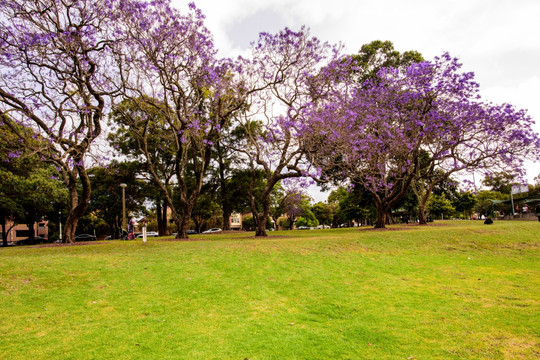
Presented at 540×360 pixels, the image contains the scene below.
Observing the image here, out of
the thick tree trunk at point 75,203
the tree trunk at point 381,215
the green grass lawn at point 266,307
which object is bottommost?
the green grass lawn at point 266,307

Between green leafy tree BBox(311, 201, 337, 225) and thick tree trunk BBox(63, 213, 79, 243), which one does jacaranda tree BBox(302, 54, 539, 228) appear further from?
green leafy tree BBox(311, 201, 337, 225)

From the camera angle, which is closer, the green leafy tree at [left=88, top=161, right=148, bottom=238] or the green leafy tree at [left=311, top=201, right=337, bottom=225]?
the green leafy tree at [left=88, top=161, right=148, bottom=238]

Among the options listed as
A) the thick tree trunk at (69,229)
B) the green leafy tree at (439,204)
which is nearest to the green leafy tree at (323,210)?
the green leafy tree at (439,204)

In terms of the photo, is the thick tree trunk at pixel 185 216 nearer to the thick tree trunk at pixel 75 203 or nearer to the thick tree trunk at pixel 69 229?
the thick tree trunk at pixel 75 203

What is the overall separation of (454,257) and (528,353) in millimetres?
8256

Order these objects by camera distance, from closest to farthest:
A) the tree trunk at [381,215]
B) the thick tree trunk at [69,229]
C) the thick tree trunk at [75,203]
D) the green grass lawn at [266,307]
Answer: the green grass lawn at [266,307] < the thick tree trunk at [75,203] < the thick tree trunk at [69,229] < the tree trunk at [381,215]

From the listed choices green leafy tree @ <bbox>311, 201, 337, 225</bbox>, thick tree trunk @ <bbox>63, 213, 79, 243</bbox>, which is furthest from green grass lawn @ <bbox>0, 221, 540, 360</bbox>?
green leafy tree @ <bbox>311, 201, 337, 225</bbox>

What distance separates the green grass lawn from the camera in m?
5.42

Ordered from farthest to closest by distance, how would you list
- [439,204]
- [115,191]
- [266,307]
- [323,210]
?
1. [323,210]
2. [439,204]
3. [115,191]
4. [266,307]

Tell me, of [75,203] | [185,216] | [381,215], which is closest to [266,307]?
[185,216]

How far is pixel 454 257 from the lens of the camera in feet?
42.2

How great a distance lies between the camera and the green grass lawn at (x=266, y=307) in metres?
5.42

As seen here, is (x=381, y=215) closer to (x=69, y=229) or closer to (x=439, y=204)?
(x=69, y=229)

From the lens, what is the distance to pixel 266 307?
7438 millimetres
